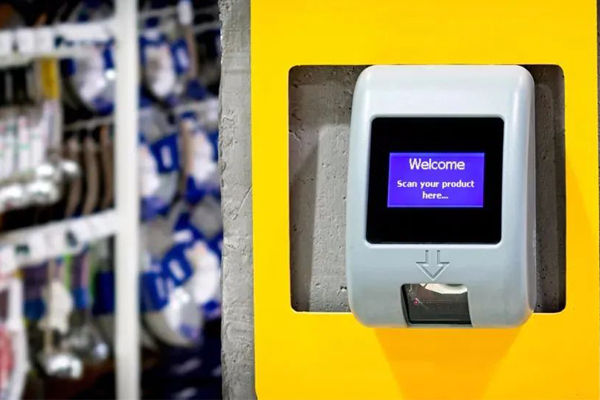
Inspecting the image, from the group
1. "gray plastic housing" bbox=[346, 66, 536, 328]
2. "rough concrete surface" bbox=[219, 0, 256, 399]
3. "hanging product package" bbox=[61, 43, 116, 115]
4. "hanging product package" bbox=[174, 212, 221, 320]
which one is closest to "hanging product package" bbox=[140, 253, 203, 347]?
"hanging product package" bbox=[174, 212, 221, 320]

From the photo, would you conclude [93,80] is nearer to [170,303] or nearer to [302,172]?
[170,303]

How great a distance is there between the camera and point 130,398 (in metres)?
2.98

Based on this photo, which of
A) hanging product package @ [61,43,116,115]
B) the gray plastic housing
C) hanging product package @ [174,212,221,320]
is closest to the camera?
the gray plastic housing

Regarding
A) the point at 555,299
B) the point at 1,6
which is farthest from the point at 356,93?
the point at 1,6

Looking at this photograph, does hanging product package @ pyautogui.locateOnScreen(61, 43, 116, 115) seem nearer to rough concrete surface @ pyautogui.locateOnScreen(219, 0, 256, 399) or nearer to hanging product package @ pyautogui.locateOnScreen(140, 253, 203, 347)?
hanging product package @ pyautogui.locateOnScreen(140, 253, 203, 347)

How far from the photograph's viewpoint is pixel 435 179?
0.88 meters

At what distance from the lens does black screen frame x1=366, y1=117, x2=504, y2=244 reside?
866 mm

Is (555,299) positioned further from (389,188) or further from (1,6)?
(1,6)

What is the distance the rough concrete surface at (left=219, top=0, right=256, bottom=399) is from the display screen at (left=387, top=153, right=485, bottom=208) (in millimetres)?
254

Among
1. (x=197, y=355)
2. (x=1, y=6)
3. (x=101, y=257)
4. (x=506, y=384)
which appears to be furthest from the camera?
(x=197, y=355)

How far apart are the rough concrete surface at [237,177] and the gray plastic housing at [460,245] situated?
21 cm

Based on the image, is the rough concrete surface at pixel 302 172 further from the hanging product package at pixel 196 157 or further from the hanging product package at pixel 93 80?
the hanging product package at pixel 196 157

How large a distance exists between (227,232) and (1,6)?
2.05 m

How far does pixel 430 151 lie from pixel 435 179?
3cm
